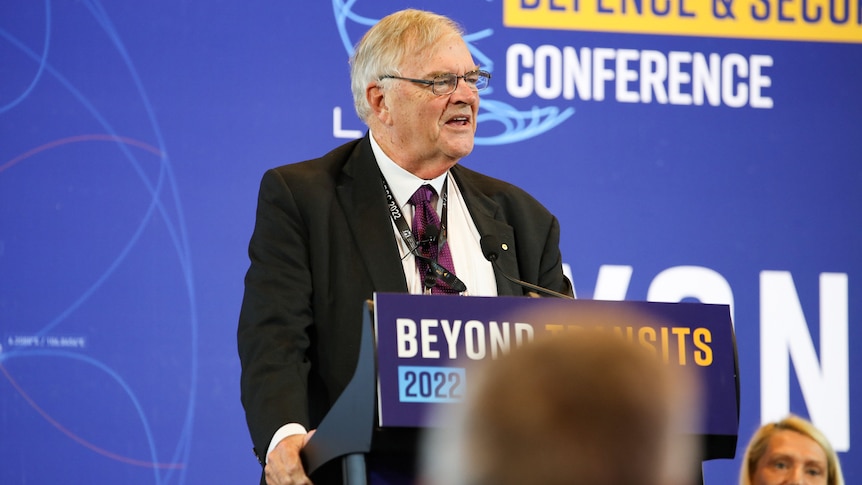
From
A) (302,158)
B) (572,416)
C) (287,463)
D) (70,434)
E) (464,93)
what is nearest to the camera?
(572,416)

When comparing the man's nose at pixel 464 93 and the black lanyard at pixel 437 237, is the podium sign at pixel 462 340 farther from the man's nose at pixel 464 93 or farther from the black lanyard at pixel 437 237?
the man's nose at pixel 464 93

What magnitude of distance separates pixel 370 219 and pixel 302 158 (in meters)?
1.65

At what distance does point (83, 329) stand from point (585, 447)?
11.1ft

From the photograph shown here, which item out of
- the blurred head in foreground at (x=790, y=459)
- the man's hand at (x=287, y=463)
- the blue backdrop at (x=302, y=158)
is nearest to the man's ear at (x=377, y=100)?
the man's hand at (x=287, y=463)

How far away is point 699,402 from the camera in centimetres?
201

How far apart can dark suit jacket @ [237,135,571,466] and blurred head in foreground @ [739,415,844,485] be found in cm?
155

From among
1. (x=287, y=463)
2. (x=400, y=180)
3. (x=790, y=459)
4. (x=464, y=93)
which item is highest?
(x=464, y=93)

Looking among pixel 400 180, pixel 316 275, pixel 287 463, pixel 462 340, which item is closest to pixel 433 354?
pixel 462 340

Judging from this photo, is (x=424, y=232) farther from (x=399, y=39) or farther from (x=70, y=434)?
(x=70, y=434)

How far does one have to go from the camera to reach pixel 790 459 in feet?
13.3

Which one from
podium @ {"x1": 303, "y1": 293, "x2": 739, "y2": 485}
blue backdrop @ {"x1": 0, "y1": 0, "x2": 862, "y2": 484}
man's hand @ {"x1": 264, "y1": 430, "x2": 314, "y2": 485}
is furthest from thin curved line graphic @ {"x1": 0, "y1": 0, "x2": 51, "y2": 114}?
podium @ {"x1": 303, "y1": 293, "x2": 739, "y2": 485}

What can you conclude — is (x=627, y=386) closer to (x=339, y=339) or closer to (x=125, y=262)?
(x=339, y=339)

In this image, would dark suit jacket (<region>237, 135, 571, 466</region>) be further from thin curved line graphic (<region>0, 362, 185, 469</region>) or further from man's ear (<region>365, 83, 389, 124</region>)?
thin curved line graphic (<region>0, 362, 185, 469</region>)

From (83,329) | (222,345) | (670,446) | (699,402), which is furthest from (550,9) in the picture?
(670,446)
